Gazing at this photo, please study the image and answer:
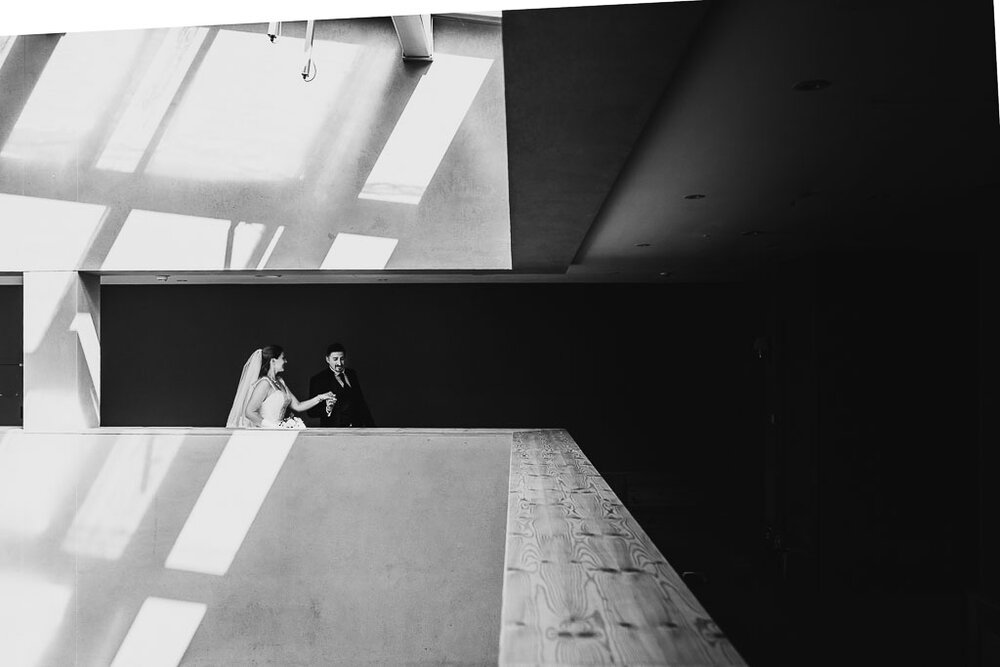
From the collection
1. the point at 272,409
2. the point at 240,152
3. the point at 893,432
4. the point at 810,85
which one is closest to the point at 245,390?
the point at 272,409

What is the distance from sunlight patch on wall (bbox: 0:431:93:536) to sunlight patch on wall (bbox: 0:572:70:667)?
0.41 m

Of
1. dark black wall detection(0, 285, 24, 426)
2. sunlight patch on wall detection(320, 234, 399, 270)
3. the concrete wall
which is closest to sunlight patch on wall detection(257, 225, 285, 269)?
the concrete wall

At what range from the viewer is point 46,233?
817 cm

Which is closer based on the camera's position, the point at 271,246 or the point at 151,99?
the point at 271,246

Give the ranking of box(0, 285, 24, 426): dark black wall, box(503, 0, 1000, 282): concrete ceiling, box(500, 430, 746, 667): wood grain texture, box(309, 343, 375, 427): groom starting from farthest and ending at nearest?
box(0, 285, 24, 426): dark black wall
box(309, 343, 375, 427): groom
box(503, 0, 1000, 282): concrete ceiling
box(500, 430, 746, 667): wood grain texture

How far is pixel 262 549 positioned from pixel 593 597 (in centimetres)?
598

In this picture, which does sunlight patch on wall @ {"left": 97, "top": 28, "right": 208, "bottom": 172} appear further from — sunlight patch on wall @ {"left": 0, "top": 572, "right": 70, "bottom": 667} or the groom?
sunlight patch on wall @ {"left": 0, "top": 572, "right": 70, "bottom": 667}

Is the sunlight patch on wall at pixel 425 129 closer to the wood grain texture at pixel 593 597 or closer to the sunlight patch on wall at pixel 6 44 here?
the sunlight patch on wall at pixel 6 44

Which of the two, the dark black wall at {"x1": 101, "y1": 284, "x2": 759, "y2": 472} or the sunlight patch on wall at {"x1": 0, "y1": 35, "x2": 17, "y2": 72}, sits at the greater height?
the sunlight patch on wall at {"x1": 0, "y1": 35, "x2": 17, "y2": 72}

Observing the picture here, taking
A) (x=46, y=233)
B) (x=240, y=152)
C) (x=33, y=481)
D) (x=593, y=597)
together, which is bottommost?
(x=593, y=597)

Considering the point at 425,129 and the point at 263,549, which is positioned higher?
the point at 425,129

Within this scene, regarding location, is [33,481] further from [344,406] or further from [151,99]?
[151,99]

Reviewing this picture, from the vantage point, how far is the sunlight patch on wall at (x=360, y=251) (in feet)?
26.2

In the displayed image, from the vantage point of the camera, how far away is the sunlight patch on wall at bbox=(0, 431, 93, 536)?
7482mm
